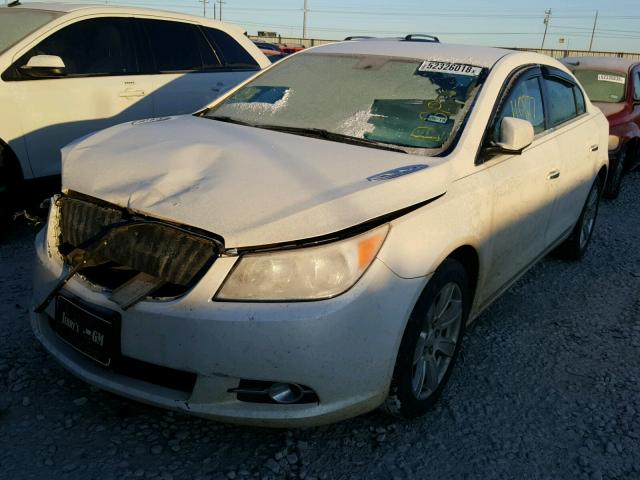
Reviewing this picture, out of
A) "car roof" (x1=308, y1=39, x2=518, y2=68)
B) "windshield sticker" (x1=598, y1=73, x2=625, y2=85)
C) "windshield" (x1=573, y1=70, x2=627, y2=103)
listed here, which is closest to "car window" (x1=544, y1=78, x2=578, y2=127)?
"car roof" (x1=308, y1=39, x2=518, y2=68)

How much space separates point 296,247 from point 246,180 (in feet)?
1.41

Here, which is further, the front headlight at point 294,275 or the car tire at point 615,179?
the car tire at point 615,179

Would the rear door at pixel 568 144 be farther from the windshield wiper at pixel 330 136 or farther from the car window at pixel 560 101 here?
the windshield wiper at pixel 330 136

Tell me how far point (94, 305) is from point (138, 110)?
11.5 ft

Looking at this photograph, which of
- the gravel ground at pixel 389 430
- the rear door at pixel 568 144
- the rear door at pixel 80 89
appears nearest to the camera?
the gravel ground at pixel 389 430

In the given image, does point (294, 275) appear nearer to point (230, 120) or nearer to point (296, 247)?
point (296, 247)

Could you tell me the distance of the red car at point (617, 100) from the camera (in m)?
7.12

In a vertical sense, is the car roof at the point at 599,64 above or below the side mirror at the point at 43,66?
above

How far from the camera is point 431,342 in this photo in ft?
8.61

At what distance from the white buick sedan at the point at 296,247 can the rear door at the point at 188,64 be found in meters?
2.43

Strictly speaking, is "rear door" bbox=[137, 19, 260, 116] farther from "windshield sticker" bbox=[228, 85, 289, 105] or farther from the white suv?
"windshield sticker" bbox=[228, 85, 289, 105]

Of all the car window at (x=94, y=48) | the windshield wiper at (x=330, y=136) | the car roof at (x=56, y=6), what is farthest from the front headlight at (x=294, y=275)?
the car roof at (x=56, y=6)

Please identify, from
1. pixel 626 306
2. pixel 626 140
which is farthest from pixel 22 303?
pixel 626 140

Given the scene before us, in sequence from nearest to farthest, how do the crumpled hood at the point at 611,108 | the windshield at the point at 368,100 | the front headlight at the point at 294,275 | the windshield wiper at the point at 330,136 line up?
the front headlight at the point at 294,275 < the windshield wiper at the point at 330,136 < the windshield at the point at 368,100 < the crumpled hood at the point at 611,108
